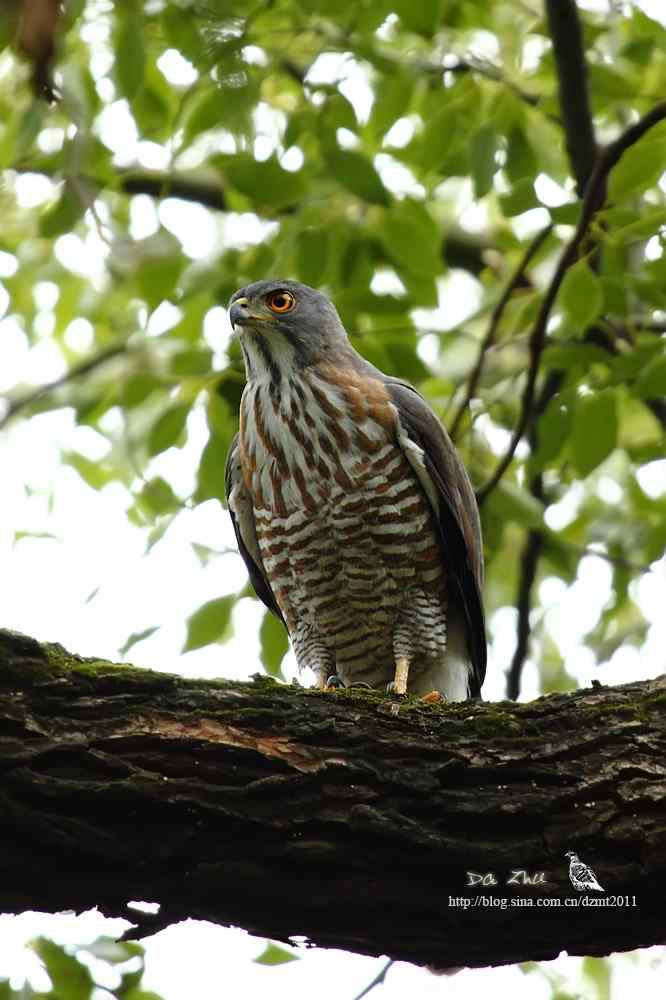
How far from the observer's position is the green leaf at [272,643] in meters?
5.67

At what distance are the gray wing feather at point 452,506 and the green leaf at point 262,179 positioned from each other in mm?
1074

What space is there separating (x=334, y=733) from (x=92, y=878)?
78 centimetres

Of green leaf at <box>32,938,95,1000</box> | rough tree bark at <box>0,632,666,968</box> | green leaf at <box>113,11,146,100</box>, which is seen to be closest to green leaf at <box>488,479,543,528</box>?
rough tree bark at <box>0,632,666,968</box>

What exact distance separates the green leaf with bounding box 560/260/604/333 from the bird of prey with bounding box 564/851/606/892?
7.23 feet

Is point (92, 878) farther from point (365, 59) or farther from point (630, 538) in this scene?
point (630, 538)

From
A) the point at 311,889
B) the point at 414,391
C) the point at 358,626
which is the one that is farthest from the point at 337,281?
the point at 311,889

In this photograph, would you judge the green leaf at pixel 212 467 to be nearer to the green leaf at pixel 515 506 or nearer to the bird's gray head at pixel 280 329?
the bird's gray head at pixel 280 329

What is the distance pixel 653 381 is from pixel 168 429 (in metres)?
2.11

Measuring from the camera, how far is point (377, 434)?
215 inches

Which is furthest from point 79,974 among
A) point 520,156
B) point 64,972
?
point 520,156

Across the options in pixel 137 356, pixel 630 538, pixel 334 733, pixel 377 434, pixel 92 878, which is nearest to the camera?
pixel 92 878

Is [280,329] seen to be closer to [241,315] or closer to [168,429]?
[241,315]

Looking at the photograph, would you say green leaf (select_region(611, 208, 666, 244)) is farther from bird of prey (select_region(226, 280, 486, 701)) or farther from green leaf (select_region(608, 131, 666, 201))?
bird of prey (select_region(226, 280, 486, 701))

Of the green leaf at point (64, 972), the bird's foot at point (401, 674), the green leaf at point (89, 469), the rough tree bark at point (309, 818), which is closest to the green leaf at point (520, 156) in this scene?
the bird's foot at point (401, 674)
